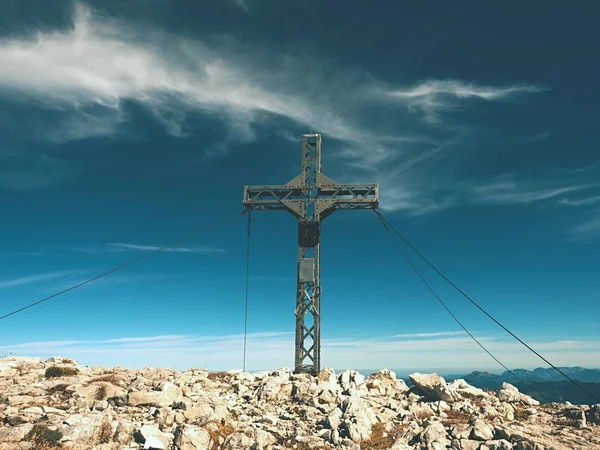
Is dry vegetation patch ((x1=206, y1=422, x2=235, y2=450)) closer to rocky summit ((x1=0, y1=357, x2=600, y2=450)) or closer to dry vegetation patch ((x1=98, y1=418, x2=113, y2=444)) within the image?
rocky summit ((x1=0, y1=357, x2=600, y2=450))

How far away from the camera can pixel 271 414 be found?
1712 cm

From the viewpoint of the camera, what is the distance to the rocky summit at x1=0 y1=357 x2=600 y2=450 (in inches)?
542

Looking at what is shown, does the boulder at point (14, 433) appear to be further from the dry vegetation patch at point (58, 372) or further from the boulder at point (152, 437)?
the dry vegetation patch at point (58, 372)

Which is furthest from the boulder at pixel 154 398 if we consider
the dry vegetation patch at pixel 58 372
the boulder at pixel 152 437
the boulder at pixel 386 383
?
the boulder at pixel 386 383

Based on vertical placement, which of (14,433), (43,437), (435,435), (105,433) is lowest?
(435,435)

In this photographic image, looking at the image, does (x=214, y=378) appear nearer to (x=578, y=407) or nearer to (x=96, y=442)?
(x=96, y=442)

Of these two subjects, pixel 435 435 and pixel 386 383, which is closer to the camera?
pixel 435 435

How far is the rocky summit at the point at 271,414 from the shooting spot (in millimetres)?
13758

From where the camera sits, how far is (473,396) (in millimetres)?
21438

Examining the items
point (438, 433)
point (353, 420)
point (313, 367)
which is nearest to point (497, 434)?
point (438, 433)

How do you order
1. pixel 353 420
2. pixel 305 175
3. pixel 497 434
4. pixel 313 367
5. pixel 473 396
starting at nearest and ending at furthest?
pixel 497 434
pixel 353 420
pixel 473 396
pixel 313 367
pixel 305 175

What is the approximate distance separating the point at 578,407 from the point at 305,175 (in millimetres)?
19051

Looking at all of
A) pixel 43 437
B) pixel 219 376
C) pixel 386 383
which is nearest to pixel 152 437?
pixel 43 437

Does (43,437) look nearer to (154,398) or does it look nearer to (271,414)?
(154,398)
